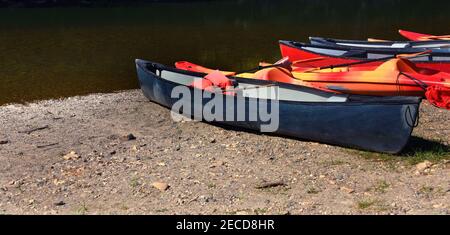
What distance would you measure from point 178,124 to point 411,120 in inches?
219

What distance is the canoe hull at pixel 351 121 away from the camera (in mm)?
9891

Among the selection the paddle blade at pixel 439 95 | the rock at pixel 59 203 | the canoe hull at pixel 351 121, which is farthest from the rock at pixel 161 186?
the paddle blade at pixel 439 95

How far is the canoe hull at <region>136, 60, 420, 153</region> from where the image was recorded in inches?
389

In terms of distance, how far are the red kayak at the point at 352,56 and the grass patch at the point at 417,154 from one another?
4129mm

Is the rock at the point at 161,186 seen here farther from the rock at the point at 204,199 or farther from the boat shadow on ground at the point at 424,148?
the boat shadow on ground at the point at 424,148

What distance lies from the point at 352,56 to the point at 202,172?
8869mm

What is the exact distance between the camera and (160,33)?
33000 mm

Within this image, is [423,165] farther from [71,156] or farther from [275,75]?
[71,156]

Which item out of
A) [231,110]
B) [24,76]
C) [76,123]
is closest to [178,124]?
[231,110]

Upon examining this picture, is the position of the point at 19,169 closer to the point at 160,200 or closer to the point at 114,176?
the point at 114,176

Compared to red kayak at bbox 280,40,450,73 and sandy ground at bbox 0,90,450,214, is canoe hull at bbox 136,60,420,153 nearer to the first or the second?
sandy ground at bbox 0,90,450,214

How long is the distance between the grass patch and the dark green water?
10245mm

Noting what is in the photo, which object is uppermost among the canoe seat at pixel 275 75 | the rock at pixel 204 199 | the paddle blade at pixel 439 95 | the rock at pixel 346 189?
the canoe seat at pixel 275 75

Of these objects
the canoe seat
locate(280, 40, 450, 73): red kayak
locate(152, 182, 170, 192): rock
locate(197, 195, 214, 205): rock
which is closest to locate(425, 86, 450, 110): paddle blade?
locate(280, 40, 450, 73): red kayak
